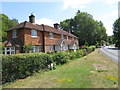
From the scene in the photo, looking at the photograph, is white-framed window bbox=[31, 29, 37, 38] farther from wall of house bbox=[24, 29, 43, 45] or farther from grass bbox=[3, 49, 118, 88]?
grass bbox=[3, 49, 118, 88]

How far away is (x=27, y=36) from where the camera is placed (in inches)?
869

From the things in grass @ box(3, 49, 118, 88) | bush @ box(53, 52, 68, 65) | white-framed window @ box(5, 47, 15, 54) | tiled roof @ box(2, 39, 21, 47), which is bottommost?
grass @ box(3, 49, 118, 88)

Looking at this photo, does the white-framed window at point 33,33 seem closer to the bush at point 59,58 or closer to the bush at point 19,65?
the bush at point 59,58

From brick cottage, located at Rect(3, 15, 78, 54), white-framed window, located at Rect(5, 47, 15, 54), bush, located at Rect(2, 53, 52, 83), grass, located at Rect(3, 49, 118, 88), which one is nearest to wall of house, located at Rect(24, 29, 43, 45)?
brick cottage, located at Rect(3, 15, 78, 54)

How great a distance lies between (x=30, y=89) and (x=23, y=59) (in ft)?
10.4

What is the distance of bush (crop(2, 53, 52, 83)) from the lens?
8219mm

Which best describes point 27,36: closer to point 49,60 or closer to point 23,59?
point 49,60

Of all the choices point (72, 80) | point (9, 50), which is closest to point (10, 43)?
point (9, 50)

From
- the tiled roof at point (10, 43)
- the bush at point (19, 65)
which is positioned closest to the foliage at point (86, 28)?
the tiled roof at point (10, 43)

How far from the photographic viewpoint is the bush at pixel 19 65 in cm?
822

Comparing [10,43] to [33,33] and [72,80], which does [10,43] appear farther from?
[72,80]

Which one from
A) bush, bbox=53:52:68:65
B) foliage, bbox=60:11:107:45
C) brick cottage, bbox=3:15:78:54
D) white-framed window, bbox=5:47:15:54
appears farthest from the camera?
foliage, bbox=60:11:107:45

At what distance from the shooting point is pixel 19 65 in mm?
8812

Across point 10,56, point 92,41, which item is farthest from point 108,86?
point 92,41
